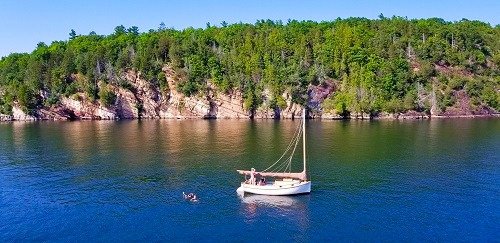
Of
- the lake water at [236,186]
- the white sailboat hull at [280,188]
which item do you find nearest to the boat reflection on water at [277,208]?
the lake water at [236,186]

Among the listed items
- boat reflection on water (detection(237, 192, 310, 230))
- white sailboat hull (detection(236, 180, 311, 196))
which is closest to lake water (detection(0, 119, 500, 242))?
boat reflection on water (detection(237, 192, 310, 230))

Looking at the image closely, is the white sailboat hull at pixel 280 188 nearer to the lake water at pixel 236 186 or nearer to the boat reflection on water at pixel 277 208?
the boat reflection on water at pixel 277 208

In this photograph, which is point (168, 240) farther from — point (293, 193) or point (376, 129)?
point (376, 129)

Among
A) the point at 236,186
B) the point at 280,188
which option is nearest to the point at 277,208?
the point at 280,188

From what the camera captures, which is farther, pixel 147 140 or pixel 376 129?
pixel 376 129

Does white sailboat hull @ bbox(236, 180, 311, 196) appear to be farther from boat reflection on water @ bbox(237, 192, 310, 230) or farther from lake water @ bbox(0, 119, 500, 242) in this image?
lake water @ bbox(0, 119, 500, 242)

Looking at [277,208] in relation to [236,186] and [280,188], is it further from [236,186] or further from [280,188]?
[236,186]

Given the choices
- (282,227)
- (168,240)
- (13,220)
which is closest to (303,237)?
(282,227)
